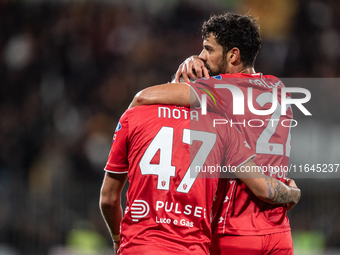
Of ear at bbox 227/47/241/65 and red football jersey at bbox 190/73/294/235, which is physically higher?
ear at bbox 227/47/241/65

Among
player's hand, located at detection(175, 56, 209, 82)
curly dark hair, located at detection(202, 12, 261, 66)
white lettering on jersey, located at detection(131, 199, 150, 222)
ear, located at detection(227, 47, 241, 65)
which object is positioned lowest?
white lettering on jersey, located at detection(131, 199, 150, 222)

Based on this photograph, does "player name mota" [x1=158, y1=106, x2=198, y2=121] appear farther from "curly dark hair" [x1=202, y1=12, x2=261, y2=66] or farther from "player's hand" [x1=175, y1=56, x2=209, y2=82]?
"curly dark hair" [x1=202, y1=12, x2=261, y2=66]

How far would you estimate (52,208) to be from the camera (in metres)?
6.03

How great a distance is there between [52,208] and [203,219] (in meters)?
4.21

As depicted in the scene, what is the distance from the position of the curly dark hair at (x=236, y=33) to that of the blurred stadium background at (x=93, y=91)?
10.4 ft

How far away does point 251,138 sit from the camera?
9.00 feet

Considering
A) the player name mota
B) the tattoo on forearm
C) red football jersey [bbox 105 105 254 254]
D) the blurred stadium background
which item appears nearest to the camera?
red football jersey [bbox 105 105 254 254]

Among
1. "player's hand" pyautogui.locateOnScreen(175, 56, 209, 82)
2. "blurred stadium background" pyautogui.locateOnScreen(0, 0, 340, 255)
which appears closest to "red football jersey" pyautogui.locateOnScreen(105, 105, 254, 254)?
"player's hand" pyautogui.locateOnScreen(175, 56, 209, 82)

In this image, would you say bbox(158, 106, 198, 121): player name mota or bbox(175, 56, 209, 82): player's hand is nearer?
bbox(158, 106, 198, 121): player name mota

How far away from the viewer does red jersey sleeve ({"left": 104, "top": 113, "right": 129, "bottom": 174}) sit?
2.44 meters

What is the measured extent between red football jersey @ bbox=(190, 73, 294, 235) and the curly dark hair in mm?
366

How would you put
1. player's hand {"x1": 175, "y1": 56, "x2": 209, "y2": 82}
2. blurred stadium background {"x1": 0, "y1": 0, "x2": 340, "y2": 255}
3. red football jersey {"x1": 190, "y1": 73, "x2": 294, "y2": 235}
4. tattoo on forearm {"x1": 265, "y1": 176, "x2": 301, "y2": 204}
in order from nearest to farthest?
tattoo on forearm {"x1": 265, "y1": 176, "x2": 301, "y2": 204} → red football jersey {"x1": 190, "y1": 73, "x2": 294, "y2": 235} → player's hand {"x1": 175, "y1": 56, "x2": 209, "y2": 82} → blurred stadium background {"x1": 0, "y1": 0, "x2": 340, "y2": 255}

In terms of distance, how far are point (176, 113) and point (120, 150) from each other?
0.42 m

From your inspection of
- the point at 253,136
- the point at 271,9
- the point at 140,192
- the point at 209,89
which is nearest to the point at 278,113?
the point at 253,136
